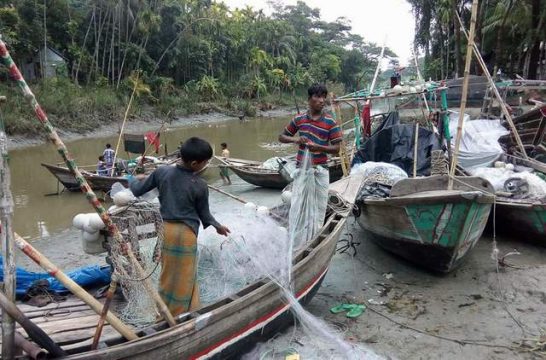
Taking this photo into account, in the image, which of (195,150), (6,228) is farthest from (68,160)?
(195,150)

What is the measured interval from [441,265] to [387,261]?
0.91 metres

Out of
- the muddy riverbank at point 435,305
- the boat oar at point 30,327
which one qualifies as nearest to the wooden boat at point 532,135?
the muddy riverbank at point 435,305

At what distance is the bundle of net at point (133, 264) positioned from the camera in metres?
2.92

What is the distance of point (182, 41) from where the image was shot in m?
29.3

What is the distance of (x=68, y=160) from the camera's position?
95.7 inches

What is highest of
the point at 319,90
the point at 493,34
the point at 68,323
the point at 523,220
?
the point at 493,34

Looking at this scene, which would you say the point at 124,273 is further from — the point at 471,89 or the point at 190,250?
the point at 471,89

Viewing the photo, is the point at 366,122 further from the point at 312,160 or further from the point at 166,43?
the point at 166,43

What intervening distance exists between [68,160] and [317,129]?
2.70 m

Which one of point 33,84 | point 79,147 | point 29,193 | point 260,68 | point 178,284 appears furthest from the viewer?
point 260,68

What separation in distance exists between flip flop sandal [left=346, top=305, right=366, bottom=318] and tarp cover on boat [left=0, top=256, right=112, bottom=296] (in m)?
2.36

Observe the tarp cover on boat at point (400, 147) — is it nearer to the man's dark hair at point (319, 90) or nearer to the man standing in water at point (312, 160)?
the man standing in water at point (312, 160)

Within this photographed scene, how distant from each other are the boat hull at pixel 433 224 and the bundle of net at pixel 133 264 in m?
2.86

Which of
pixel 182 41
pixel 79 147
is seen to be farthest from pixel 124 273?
pixel 182 41
